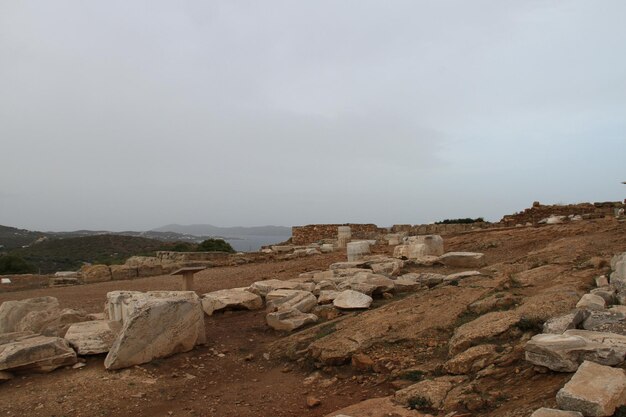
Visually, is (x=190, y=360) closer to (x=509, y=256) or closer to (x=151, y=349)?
(x=151, y=349)

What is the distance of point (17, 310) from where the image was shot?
7336mm

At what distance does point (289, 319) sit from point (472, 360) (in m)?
3.34

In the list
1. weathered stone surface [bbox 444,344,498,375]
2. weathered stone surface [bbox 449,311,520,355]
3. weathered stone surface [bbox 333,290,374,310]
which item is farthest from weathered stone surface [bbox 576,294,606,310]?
weathered stone surface [bbox 333,290,374,310]

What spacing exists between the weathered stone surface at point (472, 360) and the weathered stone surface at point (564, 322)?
0.54 metres

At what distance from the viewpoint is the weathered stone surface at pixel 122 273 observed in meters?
Answer: 15.9

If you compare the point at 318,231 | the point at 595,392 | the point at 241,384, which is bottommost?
the point at 241,384

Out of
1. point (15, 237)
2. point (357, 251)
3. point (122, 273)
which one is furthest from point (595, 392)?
point (15, 237)

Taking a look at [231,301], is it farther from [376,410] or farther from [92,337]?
[376,410]

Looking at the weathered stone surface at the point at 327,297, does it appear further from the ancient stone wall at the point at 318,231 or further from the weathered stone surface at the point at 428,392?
the ancient stone wall at the point at 318,231

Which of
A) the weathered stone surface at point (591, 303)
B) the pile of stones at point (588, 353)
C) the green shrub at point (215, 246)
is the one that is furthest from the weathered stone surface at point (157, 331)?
the green shrub at point (215, 246)

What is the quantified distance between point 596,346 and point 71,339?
19.6 ft

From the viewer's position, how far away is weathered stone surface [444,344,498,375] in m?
4.50

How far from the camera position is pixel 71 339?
627 centimetres

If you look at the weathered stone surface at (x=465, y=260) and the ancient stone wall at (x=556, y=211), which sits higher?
the ancient stone wall at (x=556, y=211)
